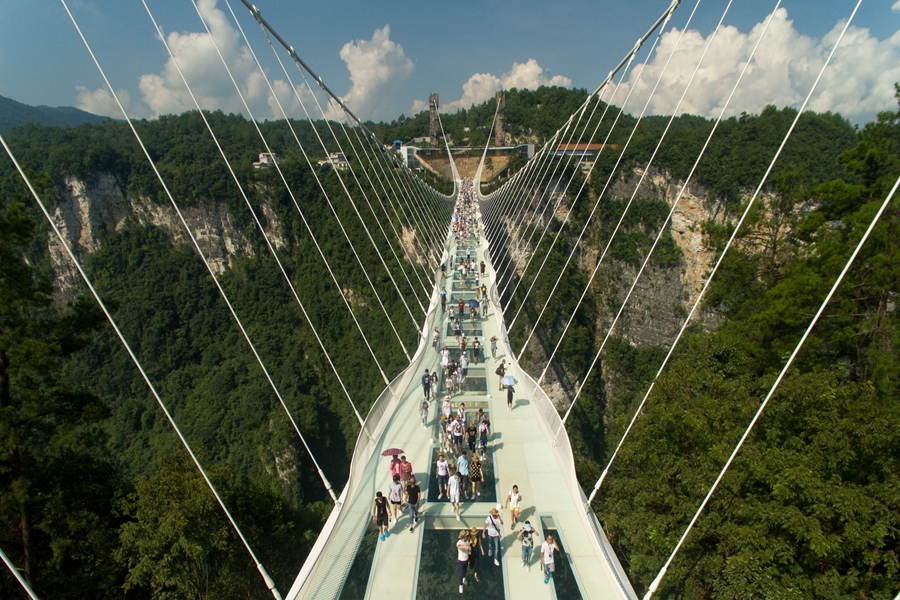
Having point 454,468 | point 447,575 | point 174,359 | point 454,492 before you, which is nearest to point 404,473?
point 454,492

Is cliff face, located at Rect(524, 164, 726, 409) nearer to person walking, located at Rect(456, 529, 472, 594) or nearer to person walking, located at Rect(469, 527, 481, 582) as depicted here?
person walking, located at Rect(469, 527, 481, 582)

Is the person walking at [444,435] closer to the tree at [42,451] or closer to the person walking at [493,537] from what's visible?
the person walking at [493,537]

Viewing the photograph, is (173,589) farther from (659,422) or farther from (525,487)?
(659,422)

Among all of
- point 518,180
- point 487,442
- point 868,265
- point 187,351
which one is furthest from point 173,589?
point 518,180

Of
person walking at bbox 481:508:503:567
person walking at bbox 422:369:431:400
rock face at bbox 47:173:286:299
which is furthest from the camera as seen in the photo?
rock face at bbox 47:173:286:299

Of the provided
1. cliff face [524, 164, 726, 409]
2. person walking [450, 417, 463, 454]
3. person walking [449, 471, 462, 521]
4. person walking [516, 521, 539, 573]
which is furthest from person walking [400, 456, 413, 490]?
cliff face [524, 164, 726, 409]

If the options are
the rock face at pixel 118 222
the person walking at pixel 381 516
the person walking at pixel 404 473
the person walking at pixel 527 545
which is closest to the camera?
the person walking at pixel 527 545

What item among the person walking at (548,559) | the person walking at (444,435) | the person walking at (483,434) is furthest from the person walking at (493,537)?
the person walking at (444,435)
